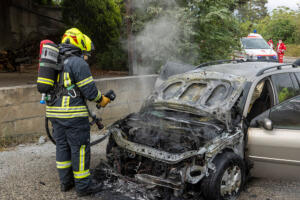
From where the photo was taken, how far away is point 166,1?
776 cm

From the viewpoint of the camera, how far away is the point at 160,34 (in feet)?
25.1

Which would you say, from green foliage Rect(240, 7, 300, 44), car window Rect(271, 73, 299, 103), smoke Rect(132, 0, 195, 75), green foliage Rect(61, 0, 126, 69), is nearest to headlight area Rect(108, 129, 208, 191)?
car window Rect(271, 73, 299, 103)

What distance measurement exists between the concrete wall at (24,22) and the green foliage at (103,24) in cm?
367

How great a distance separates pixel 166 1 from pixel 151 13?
26.3 inches

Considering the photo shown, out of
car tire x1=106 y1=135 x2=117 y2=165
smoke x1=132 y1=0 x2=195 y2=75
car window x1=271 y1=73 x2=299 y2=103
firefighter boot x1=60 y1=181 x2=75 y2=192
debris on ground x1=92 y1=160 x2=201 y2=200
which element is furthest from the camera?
smoke x1=132 y1=0 x2=195 y2=75

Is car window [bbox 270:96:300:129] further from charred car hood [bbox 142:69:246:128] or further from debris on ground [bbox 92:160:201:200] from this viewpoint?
debris on ground [bbox 92:160:201:200]

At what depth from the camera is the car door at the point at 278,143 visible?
3.62 metres

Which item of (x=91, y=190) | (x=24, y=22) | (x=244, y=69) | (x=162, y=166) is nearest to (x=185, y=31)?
(x=244, y=69)

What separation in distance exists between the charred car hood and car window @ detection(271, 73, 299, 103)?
455 millimetres

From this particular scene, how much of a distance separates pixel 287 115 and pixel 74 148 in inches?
99.4

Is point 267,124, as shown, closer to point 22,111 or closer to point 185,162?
point 185,162

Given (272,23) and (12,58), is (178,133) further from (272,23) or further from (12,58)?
(272,23)

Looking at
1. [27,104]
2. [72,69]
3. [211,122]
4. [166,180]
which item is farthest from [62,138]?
[27,104]

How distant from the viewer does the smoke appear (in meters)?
7.52
